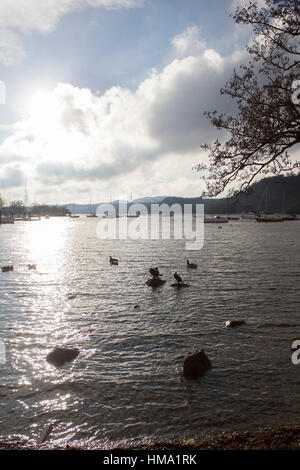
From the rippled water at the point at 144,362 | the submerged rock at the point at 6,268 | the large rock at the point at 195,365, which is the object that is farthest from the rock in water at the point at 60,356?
the submerged rock at the point at 6,268

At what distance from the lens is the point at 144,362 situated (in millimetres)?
Answer: 11500

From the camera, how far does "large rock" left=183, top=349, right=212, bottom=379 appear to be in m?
10.4

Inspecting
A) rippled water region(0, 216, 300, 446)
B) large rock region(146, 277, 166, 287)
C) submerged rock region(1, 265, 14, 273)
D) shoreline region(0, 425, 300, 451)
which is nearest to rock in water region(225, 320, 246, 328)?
rippled water region(0, 216, 300, 446)

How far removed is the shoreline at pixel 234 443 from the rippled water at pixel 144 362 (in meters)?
0.36

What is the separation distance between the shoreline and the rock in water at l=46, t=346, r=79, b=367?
4250 mm

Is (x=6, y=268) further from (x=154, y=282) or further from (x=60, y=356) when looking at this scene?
(x=60, y=356)

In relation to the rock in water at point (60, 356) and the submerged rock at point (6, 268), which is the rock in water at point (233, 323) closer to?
the rock in water at point (60, 356)

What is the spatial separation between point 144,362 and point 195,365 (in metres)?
2.01

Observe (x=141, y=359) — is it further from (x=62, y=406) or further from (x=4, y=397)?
(x=4, y=397)

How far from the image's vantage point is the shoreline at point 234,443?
622 cm

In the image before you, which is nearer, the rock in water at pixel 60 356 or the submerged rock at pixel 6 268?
the rock in water at pixel 60 356

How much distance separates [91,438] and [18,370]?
4.78m

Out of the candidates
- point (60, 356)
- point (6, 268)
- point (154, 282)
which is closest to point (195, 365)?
point (60, 356)

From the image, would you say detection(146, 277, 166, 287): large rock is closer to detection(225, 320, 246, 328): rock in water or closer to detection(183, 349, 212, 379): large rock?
detection(225, 320, 246, 328): rock in water
